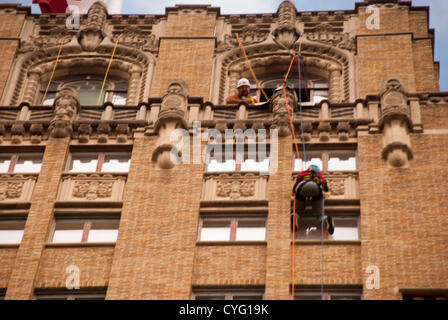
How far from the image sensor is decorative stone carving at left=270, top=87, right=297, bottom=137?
31.9 m

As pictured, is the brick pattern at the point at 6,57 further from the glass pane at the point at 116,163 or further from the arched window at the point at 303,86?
the arched window at the point at 303,86

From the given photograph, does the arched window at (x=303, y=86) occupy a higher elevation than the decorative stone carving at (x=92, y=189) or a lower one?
higher

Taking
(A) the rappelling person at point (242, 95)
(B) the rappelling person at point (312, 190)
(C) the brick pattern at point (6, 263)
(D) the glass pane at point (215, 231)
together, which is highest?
(A) the rappelling person at point (242, 95)

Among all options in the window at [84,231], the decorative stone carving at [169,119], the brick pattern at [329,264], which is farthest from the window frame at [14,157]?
the brick pattern at [329,264]

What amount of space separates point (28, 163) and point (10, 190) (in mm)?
Answer: 1558

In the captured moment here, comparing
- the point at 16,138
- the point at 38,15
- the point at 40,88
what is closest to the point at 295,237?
the point at 16,138

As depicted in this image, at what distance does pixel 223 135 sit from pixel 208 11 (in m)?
7.13

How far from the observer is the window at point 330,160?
31203mm

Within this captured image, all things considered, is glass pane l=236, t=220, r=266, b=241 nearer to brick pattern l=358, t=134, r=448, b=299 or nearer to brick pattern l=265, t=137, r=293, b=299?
brick pattern l=265, t=137, r=293, b=299

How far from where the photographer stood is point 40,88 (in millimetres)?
36688

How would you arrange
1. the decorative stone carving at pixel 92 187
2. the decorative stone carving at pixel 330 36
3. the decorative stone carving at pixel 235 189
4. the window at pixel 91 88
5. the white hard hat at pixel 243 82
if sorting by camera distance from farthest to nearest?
the decorative stone carving at pixel 330 36, the window at pixel 91 88, the white hard hat at pixel 243 82, the decorative stone carving at pixel 92 187, the decorative stone carving at pixel 235 189

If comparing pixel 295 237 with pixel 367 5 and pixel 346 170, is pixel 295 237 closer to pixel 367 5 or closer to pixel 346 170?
pixel 346 170

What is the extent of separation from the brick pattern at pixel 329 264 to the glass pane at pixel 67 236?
20.6 feet

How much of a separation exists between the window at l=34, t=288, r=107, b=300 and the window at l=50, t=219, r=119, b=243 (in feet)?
6.44
